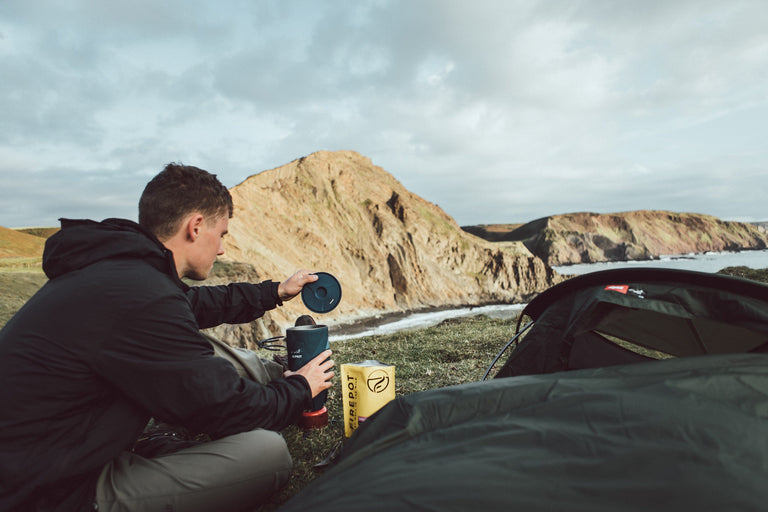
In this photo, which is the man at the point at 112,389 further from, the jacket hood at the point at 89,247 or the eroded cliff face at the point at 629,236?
the eroded cliff face at the point at 629,236

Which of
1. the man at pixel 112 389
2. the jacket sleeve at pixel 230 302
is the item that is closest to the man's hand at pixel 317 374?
the man at pixel 112 389

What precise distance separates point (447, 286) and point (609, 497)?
42.9 meters

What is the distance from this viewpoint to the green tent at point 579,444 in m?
1.27

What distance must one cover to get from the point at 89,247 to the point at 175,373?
810 millimetres

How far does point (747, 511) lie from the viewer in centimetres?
115

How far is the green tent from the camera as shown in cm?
127

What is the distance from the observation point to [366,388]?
123 inches

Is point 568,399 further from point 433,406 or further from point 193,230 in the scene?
point 193,230

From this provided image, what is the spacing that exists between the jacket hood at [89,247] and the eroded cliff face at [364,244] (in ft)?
85.9

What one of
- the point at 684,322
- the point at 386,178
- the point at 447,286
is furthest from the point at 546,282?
the point at 684,322

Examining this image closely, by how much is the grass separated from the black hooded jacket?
1.10 m

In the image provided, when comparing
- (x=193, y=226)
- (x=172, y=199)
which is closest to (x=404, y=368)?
(x=193, y=226)

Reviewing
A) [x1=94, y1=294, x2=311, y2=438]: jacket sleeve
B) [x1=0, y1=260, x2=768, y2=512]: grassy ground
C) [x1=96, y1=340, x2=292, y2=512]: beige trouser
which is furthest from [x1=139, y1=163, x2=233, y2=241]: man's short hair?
[x1=0, y1=260, x2=768, y2=512]: grassy ground

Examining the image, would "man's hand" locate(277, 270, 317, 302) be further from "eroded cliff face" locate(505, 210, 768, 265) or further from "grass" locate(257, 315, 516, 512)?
"eroded cliff face" locate(505, 210, 768, 265)
